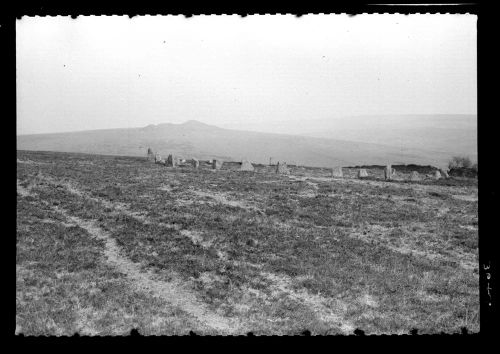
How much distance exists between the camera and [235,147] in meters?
69.8

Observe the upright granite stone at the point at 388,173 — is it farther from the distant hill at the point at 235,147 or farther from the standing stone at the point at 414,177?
the distant hill at the point at 235,147

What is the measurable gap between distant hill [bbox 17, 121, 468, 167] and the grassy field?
24.9 meters

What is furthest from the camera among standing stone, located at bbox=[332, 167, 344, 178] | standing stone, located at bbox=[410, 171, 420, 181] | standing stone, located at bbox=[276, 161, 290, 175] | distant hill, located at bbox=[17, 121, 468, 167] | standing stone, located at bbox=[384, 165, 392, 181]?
distant hill, located at bbox=[17, 121, 468, 167]

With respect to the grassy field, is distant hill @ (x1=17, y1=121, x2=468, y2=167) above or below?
above

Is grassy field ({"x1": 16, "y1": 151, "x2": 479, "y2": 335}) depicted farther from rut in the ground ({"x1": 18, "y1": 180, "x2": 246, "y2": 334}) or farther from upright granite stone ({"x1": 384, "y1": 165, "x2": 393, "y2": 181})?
upright granite stone ({"x1": 384, "y1": 165, "x2": 393, "y2": 181})

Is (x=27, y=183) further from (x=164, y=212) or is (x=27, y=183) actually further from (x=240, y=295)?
(x=240, y=295)

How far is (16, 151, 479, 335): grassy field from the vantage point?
28.3 ft

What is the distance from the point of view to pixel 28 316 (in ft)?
26.6

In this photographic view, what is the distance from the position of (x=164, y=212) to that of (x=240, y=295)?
7600mm

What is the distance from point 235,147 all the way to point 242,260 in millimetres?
58437

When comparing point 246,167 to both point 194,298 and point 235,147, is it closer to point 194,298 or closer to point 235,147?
point 194,298

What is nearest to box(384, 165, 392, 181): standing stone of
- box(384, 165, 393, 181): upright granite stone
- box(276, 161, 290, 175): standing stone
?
box(384, 165, 393, 181): upright granite stone

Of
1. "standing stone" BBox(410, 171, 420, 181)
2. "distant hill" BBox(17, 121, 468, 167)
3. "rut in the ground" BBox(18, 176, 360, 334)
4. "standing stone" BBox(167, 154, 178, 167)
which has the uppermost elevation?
"distant hill" BBox(17, 121, 468, 167)

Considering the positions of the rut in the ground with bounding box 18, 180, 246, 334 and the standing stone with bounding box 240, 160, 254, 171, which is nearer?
the rut in the ground with bounding box 18, 180, 246, 334
